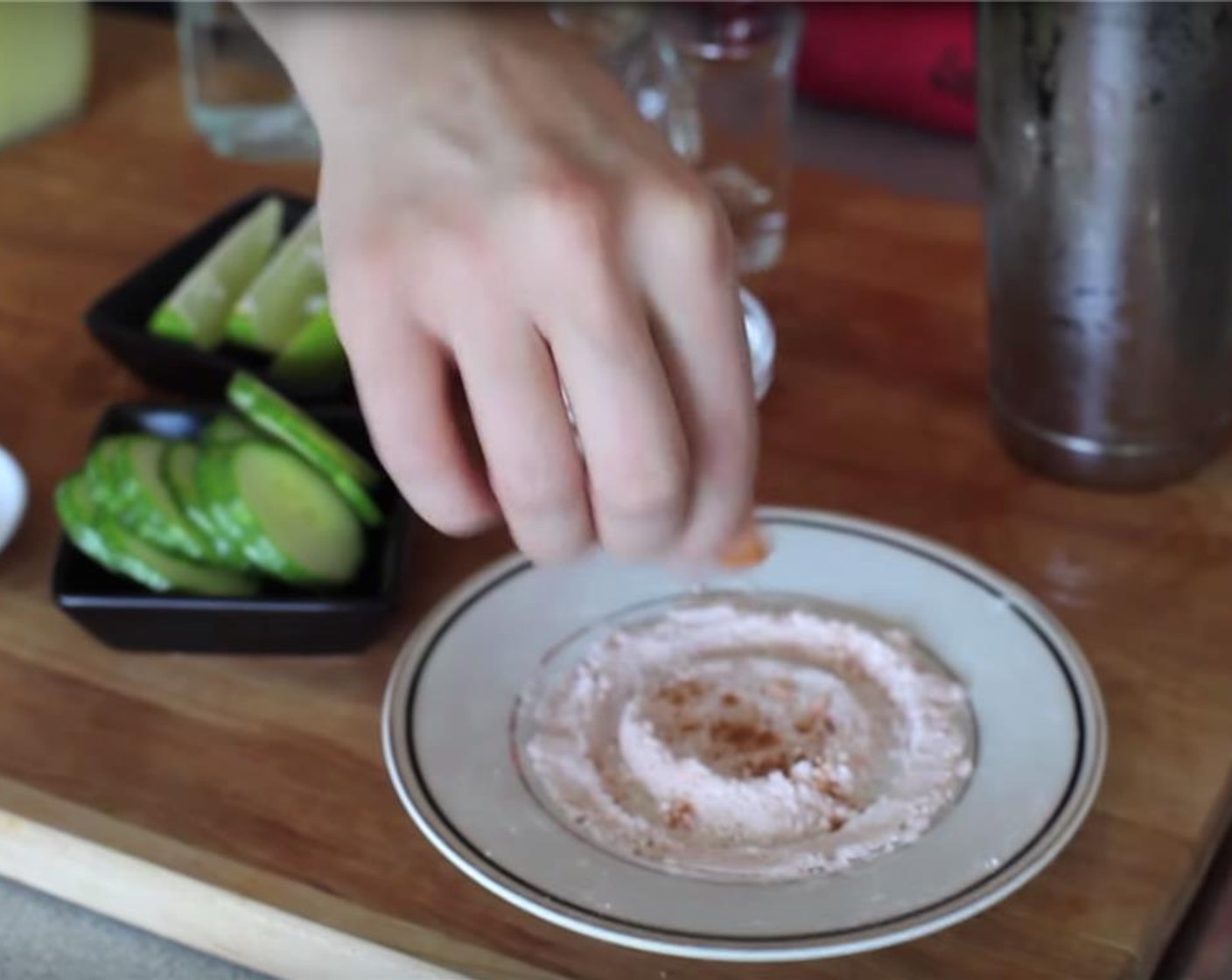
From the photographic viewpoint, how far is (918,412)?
880 millimetres

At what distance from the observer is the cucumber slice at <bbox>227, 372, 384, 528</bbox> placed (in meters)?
0.76

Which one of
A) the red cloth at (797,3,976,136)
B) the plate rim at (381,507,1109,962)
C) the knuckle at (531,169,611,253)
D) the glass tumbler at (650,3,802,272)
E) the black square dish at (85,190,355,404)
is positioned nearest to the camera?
the knuckle at (531,169,611,253)

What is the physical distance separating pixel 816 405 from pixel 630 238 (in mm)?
414

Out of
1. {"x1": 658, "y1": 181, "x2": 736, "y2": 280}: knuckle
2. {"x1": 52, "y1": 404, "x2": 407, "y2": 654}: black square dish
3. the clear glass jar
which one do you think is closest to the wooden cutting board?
{"x1": 52, "y1": 404, "x2": 407, "y2": 654}: black square dish

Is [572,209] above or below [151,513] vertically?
above

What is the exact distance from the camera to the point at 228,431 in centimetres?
79

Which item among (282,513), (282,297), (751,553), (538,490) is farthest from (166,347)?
(538,490)

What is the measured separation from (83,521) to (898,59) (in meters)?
0.67

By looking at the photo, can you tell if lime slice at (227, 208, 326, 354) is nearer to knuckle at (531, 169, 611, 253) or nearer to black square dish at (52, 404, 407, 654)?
black square dish at (52, 404, 407, 654)

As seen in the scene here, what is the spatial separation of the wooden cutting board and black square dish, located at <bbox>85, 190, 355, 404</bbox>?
0.03m

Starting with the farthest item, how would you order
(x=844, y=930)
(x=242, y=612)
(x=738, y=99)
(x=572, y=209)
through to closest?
(x=738, y=99) < (x=242, y=612) < (x=844, y=930) < (x=572, y=209)

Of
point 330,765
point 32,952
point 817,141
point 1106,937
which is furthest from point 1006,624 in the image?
point 817,141

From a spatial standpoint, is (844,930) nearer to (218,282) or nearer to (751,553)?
(751,553)

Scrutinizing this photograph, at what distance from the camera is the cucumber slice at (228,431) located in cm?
78
